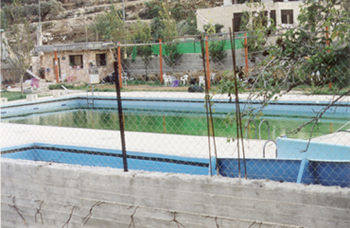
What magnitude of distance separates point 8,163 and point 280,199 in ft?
8.07

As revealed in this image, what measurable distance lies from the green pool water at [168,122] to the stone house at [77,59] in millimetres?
8966

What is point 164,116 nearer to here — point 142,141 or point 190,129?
point 190,129

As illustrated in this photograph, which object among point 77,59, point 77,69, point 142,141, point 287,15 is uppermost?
point 287,15

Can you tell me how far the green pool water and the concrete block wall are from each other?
17.4ft

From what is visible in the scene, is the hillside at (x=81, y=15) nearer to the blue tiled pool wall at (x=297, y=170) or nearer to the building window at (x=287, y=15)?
the building window at (x=287, y=15)

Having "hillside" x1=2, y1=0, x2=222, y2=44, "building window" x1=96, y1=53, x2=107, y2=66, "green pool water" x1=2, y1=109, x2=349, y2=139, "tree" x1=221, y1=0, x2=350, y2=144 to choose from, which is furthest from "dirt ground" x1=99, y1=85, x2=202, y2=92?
"hillside" x1=2, y1=0, x2=222, y2=44

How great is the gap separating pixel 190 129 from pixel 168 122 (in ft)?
5.37

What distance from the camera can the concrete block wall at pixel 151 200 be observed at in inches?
111

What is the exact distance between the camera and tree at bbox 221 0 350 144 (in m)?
2.73

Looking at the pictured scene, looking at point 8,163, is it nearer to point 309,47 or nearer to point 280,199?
point 280,199

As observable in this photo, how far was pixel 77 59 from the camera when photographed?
2488 centimetres

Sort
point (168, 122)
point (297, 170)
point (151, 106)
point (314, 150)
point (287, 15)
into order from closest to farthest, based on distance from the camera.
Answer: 1. point (297, 170)
2. point (314, 150)
3. point (168, 122)
4. point (151, 106)
5. point (287, 15)

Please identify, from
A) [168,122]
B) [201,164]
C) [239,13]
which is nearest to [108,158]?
[201,164]

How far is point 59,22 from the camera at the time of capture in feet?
132
